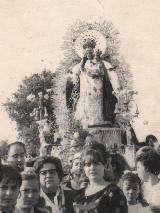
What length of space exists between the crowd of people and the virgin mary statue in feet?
0.67

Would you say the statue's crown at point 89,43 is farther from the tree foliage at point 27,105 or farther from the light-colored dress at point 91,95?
the tree foliage at point 27,105

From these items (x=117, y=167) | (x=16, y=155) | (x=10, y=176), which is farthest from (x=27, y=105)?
(x=117, y=167)

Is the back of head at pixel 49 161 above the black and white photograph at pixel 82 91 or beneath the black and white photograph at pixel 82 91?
beneath

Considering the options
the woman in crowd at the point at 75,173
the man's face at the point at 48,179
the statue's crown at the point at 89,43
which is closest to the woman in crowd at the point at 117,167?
the woman in crowd at the point at 75,173

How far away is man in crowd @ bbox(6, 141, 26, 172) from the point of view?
118 inches

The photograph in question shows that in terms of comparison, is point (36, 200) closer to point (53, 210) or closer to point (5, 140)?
point (53, 210)

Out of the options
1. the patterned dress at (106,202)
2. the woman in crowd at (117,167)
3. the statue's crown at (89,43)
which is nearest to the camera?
the patterned dress at (106,202)

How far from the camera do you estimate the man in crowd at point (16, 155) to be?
300 cm

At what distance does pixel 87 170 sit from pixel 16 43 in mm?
942

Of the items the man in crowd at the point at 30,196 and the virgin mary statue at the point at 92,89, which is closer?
the man in crowd at the point at 30,196

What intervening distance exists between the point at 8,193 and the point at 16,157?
10.6 inches

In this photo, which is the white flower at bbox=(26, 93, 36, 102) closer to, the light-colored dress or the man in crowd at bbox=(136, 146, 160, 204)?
the light-colored dress

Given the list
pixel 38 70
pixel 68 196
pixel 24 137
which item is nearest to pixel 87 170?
pixel 68 196

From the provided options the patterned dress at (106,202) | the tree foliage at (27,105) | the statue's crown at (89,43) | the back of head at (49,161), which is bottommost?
the patterned dress at (106,202)
